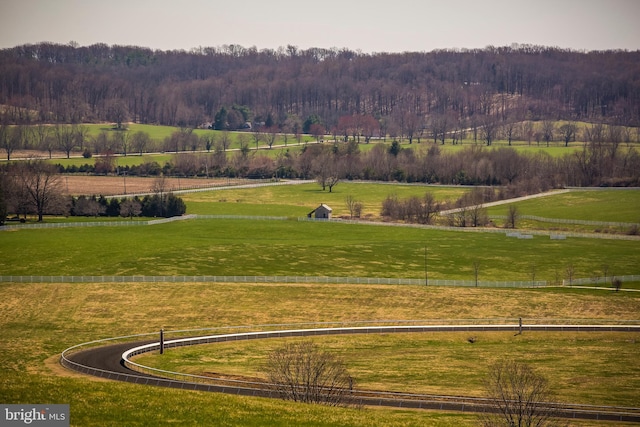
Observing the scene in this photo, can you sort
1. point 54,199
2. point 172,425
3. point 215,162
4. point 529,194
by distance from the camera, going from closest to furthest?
point 172,425, point 54,199, point 529,194, point 215,162

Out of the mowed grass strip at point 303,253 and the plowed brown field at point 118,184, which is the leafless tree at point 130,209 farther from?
the plowed brown field at point 118,184

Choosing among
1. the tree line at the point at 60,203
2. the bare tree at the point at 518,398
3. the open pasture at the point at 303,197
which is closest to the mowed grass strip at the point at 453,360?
the bare tree at the point at 518,398

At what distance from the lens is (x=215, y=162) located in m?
193

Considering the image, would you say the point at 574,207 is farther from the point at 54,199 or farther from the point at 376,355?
the point at 376,355

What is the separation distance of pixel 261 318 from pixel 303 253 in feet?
91.4

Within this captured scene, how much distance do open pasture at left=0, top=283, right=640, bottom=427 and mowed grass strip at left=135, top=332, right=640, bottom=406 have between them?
0.65ft

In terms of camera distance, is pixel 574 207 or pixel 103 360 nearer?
pixel 103 360

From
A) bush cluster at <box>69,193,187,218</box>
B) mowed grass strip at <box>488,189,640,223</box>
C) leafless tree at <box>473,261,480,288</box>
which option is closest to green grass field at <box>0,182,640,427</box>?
leafless tree at <box>473,261,480,288</box>

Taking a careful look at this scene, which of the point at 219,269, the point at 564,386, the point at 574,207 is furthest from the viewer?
the point at 574,207

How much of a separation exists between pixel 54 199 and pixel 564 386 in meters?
90.4

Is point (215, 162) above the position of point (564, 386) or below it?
above

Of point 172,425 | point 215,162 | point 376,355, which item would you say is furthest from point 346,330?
point 215,162

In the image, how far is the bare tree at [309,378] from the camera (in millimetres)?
47906

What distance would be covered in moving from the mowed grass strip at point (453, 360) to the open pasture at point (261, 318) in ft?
0.65
